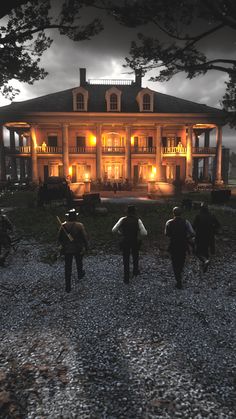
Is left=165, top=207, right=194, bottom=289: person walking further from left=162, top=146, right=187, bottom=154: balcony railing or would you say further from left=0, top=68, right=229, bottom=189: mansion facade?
left=162, top=146, right=187, bottom=154: balcony railing

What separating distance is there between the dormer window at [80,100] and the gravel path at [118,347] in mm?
25322

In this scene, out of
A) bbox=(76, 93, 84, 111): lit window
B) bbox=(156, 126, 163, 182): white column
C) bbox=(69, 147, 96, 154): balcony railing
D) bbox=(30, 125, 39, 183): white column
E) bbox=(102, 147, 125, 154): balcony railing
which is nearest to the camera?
bbox=(30, 125, 39, 183): white column

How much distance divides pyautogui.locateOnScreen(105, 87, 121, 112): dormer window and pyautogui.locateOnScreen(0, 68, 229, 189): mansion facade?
100 millimetres

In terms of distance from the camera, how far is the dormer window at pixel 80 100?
2848 centimetres

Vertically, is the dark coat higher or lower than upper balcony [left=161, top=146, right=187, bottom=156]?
lower

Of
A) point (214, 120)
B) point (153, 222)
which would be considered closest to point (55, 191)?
point (153, 222)

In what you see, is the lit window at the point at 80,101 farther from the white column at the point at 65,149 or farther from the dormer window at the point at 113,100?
the dormer window at the point at 113,100

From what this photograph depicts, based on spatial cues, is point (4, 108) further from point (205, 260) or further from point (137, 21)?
point (205, 260)

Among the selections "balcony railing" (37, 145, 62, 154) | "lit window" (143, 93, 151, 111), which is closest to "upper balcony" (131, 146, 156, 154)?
"lit window" (143, 93, 151, 111)

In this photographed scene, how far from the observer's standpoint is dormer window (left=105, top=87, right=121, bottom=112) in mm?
28641

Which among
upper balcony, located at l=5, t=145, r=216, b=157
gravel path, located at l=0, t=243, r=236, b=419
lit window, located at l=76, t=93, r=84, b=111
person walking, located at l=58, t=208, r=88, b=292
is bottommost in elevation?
gravel path, located at l=0, t=243, r=236, b=419

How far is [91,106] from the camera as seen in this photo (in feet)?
97.5

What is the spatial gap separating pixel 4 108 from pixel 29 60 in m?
15.3

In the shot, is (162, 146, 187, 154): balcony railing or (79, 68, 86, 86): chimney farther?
(79, 68, 86, 86): chimney
